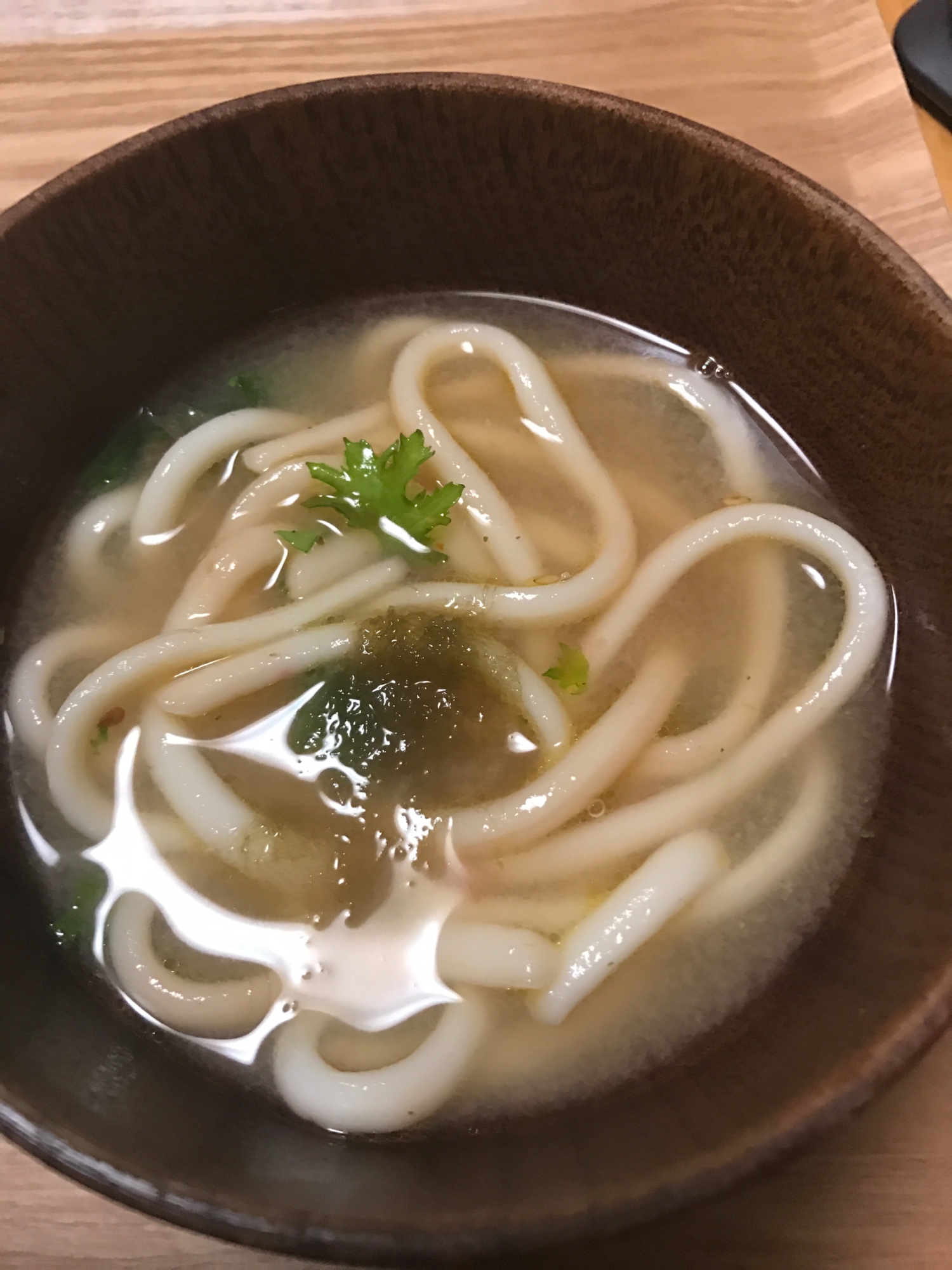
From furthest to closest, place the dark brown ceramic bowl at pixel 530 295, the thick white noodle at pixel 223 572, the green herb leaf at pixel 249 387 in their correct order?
the green herb leaf at pixel 249 387, the thick white noodle at pixel 223 572, the dark brown ceramic bowl at pixel 530 295

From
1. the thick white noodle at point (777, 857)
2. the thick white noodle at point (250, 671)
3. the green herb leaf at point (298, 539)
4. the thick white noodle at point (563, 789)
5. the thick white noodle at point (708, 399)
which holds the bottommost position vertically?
the thick white noodle at point (777, 857)

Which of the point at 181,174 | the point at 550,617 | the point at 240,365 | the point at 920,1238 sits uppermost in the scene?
the point at 181,174

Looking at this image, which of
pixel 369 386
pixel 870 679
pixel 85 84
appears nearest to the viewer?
pixel 870 679

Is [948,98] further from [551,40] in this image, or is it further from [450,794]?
[450,794]

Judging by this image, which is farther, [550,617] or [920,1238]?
[550,617]

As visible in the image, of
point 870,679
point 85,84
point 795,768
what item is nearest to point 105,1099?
point 795,768

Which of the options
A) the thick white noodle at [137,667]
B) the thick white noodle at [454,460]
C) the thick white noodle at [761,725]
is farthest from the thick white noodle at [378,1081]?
the thick white noodle at [454,460]

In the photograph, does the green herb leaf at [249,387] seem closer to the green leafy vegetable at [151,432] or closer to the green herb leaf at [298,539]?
the green leafy vegetable at [151,432]
